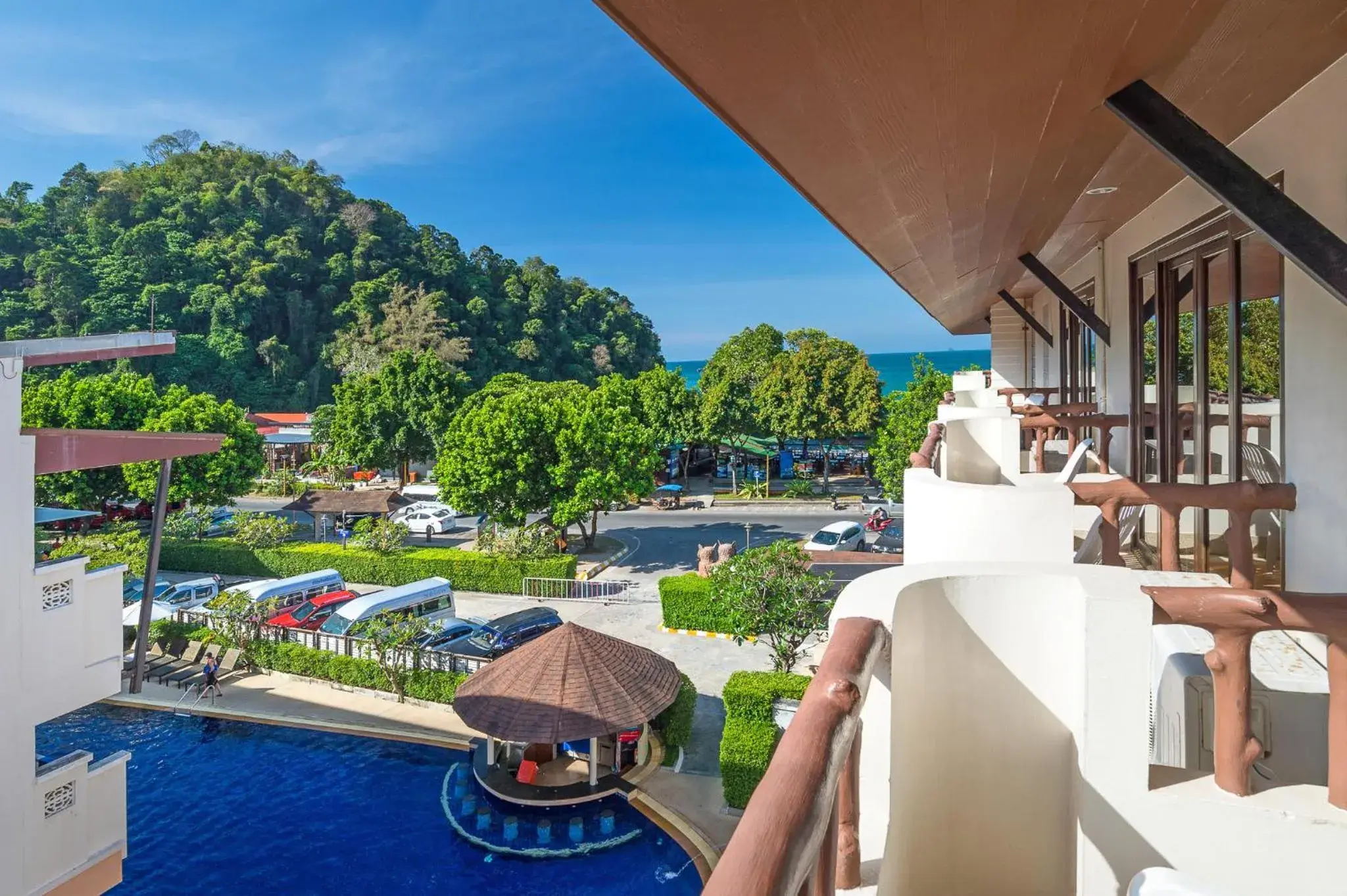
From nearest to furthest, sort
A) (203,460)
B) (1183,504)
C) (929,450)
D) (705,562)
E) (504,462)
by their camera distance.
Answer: (1183,504) < (929,450) < (705,562) < (504,462) < (203,460)

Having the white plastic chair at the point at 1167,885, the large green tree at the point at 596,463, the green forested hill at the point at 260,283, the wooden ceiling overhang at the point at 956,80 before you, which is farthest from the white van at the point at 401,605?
the green forested hill at the point at 260,283

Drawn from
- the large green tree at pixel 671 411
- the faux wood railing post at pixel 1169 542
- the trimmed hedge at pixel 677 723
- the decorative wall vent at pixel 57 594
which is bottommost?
the trimmed hedge at pixel 677 723

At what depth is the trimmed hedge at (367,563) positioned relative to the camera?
1956 cm

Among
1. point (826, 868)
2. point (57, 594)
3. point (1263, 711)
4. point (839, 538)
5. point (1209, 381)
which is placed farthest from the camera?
point (839, 538)

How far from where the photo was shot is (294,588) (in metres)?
16.9

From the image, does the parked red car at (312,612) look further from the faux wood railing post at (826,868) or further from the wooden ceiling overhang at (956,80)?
the faux wood railing post at (826,868)

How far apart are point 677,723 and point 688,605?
17.4 ft

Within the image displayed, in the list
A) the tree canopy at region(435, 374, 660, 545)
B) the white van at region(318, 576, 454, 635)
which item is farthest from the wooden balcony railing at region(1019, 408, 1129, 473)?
the tree canopy at region(435, 374, 660, 545)

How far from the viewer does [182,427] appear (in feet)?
84.8

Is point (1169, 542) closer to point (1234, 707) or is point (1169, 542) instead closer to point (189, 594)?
point (1234, 707)

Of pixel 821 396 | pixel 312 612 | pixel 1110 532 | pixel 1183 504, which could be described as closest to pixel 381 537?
pixel 312 612

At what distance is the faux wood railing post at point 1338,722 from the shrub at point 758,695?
7926mm

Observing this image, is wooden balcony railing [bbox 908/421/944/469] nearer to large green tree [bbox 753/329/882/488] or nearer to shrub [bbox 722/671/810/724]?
shrub [bbox 722/671/810/724]

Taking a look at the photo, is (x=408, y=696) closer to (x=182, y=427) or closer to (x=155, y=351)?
(x=155, y=351)
